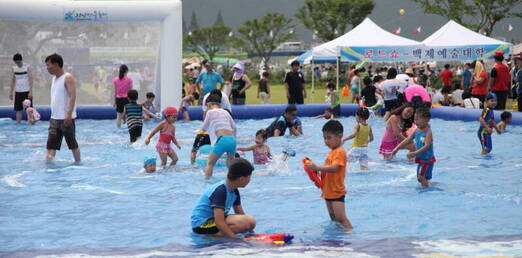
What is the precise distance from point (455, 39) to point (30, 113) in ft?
43.2

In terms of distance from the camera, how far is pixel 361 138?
9.99 meters

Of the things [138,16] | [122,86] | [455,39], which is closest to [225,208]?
[122,86]

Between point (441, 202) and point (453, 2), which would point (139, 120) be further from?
point (453, 2)

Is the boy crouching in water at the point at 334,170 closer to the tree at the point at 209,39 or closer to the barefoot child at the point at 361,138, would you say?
the barefoot child at the point at 361,138

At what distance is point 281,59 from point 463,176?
7322 cm

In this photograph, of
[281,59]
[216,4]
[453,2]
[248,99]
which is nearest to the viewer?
[248,99]

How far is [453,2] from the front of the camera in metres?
43.4

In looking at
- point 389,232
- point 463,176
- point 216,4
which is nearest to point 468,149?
point 463,176

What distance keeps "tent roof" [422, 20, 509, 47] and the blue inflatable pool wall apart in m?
4.00

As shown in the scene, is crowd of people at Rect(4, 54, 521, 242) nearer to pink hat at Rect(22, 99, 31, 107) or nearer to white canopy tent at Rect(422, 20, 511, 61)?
pink hat at Rect(22, 99, 31, 107)

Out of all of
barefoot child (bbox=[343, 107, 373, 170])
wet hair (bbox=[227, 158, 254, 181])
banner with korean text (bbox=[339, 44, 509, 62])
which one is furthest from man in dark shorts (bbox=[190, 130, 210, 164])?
banner with korean text (bbox=[339, 44, 509, 62])

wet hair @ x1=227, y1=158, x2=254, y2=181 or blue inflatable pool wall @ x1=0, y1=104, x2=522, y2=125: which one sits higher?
wet hair @ x1=227, y1=158, x2=254, y2=181

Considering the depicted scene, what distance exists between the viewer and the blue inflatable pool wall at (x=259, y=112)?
1844 cm

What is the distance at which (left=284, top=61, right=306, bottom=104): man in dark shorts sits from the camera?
19844 millimetres
